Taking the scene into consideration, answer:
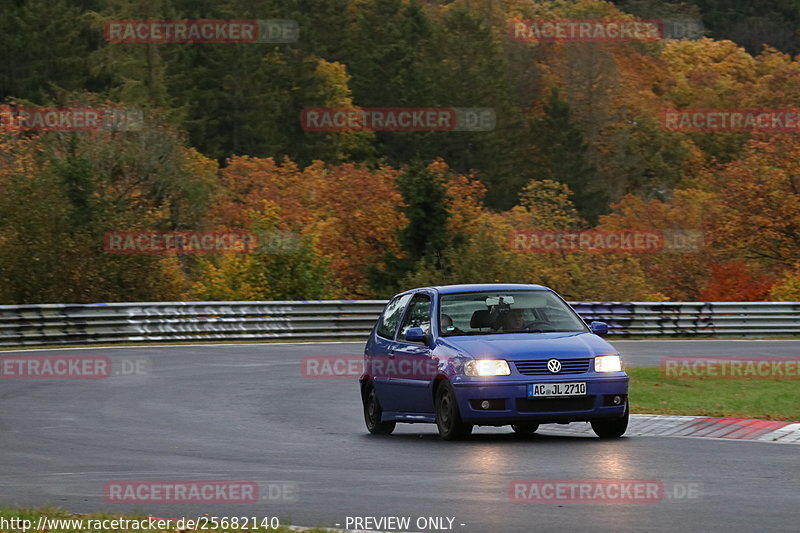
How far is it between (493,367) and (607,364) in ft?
3.62

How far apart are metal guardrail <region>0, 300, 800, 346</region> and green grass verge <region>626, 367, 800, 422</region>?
40.7ft

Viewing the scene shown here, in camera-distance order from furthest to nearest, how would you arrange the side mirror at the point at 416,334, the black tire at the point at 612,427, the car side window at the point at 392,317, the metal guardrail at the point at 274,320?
the metal guardrail at the point at 274,320
the car side window at the point at 392,317
the side mirror at the point at 416,334
the black tire at the point at 612,427

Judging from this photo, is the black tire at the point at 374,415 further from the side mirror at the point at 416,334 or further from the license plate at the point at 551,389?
the license plate at the point at 551,389

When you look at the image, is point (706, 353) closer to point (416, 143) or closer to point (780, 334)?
point (780, 334)

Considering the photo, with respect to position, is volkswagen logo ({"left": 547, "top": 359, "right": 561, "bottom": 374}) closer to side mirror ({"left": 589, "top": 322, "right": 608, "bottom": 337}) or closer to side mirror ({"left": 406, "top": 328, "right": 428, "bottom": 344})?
side mirror ({"left": 589, "top": 322, "right": 608, "bottom": 337})

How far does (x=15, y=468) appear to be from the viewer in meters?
12.7

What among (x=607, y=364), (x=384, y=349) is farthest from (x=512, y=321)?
(x=384, y=349)

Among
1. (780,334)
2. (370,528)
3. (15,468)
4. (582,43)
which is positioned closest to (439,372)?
(15,468)

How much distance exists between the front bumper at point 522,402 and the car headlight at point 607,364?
13cm

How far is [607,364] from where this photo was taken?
1462 cm

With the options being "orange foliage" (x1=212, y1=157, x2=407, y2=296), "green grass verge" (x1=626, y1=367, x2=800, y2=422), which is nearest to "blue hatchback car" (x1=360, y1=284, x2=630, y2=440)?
"green grass verge" (x1=626, y1=367, x2=800, y2=422)

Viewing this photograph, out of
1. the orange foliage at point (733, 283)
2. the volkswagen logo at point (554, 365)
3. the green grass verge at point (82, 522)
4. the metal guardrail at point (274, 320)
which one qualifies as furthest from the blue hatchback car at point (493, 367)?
the orange foliage at point (733, 283)

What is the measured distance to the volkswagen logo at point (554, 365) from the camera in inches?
568

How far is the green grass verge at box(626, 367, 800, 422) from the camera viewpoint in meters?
17.7
